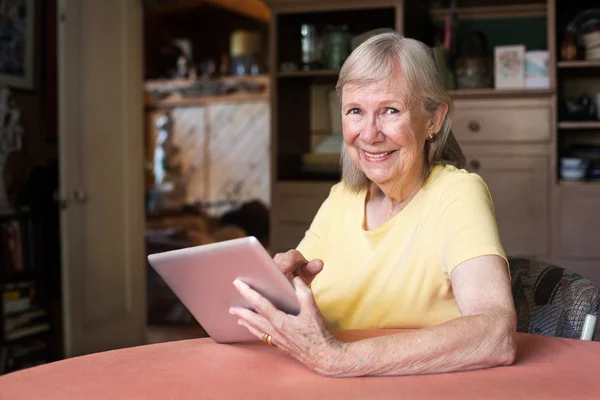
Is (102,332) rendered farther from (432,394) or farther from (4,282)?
(432,394)

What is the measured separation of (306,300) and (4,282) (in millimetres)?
3219

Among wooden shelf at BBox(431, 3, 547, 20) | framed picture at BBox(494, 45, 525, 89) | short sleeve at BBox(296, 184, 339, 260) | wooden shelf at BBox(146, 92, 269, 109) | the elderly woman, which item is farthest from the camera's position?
wooden shelf at BBox(146, 92, 269, 109)

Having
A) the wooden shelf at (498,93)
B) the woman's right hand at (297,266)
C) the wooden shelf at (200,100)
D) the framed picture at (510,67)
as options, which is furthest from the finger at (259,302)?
the wooden shelf at (200,100)

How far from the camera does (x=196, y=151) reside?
891 centimetres

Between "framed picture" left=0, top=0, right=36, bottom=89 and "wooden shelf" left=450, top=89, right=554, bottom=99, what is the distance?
2354mm

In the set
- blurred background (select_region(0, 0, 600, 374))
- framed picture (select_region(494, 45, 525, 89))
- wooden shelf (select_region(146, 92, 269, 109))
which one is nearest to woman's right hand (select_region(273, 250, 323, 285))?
blurred background (select_region(0, 0, 600, 374))

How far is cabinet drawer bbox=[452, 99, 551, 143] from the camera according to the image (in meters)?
3.54

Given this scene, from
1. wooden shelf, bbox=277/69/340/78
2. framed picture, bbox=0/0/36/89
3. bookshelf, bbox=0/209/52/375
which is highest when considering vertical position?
framed picture, bbox=0/0/36/89

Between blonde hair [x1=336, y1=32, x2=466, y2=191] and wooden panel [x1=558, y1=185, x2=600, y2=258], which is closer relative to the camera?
blonde hair [x1=336, y1=32, x2=466, y2=191]

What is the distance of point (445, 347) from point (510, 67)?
2777 mm

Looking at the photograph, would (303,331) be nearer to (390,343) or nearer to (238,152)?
(390,343)

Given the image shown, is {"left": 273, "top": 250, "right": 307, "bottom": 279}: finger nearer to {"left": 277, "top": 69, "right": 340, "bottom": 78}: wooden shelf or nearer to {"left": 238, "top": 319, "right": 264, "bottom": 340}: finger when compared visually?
{"left": 238, "top": 319, "right": 264, "bottom": 340}: finger

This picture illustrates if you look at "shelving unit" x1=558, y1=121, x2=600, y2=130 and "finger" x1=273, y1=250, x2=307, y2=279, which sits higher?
"shelving unit" x1=558, y1=121, x2=600, y2=130

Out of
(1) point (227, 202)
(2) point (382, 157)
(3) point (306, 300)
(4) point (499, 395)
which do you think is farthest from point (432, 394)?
(1) point (227, 202)
